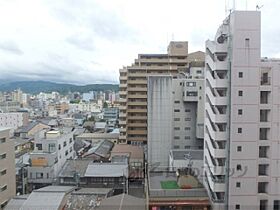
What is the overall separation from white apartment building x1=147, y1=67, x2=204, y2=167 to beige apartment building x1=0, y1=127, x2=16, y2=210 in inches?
547

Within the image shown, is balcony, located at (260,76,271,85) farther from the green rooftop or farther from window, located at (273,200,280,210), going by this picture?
the green rooftop

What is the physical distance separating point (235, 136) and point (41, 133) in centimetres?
2147

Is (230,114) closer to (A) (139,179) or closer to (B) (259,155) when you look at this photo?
(B) (259,155)

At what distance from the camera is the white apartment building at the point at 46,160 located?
3003 cm

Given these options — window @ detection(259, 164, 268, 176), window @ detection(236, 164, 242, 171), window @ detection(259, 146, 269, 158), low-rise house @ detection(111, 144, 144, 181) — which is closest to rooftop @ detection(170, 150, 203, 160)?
low-rise house @ detection(111, 144, 144, 181)

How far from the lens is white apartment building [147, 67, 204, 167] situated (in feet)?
110

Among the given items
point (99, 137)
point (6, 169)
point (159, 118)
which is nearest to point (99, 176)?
point (6, 169)

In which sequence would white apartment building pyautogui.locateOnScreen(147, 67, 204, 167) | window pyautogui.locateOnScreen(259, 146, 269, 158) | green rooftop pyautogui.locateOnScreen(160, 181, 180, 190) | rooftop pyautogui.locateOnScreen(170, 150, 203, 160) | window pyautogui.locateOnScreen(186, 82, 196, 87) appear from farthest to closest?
1. window pyautogui.locateOnScreen(186, 82, 196, 87)
2. white apartment building pyautogui.locateOnScreen(147, 67, 204, 167)
3. rooftop pyautogui.locateOnScreen(170, 150, 203, 160)
4. green rooftop pyautogui.locateOnScreen(160, 181, 180, 190)
5. window pyautogui.locateOnScreen(259, 146, 269, 158)

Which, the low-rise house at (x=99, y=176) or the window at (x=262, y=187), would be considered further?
the low-rise house at (x=99, y=176)

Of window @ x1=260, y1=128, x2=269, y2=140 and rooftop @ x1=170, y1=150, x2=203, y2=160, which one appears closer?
window @ x1=260, y1=128, x2=269, y2=140

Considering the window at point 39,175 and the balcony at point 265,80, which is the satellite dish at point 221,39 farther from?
the window at point 39,175

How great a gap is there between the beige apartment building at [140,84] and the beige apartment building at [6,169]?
2041 cm

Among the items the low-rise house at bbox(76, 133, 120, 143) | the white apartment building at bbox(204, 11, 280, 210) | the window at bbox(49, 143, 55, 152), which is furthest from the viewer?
the low-rise house at bbox(76, 133, 120, 143)

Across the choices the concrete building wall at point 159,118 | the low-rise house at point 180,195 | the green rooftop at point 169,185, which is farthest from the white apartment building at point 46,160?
the low-rise house at point 180,195
